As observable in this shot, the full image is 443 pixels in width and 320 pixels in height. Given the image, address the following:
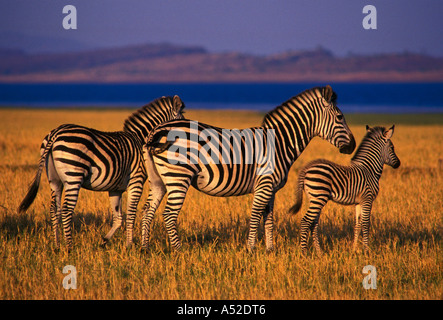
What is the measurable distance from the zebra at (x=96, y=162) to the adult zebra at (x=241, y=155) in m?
0.46

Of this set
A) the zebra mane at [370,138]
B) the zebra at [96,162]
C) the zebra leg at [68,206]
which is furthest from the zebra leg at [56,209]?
the zebra mane at [370,138]

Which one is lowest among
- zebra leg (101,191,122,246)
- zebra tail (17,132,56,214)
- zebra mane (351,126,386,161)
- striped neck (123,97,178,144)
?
zebra leg (101,191,122,246)

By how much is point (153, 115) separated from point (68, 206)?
2.25 meters

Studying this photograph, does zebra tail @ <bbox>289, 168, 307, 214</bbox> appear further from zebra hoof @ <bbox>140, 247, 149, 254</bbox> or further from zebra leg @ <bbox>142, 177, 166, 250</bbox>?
zebra hoof @ <bbox>140, 247, 149, 254</bbox>

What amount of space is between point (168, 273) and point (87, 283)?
1.17m

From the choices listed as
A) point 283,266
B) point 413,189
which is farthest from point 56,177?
point 413,189

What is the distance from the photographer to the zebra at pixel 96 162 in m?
8.46

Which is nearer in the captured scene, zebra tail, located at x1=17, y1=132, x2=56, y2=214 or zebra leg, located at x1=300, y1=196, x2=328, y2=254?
zebra tail, located at x1=17, y1=132, x2=56, y2=214

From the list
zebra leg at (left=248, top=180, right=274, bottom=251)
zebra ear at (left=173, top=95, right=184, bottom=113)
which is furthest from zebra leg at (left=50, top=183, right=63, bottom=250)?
zebra leg at (left=248, top=180, right=274, bottom=251)

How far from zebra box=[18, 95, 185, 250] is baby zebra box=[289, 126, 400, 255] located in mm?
2642

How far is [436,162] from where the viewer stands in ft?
68.0

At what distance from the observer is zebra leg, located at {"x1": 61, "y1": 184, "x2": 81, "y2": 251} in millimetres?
8492

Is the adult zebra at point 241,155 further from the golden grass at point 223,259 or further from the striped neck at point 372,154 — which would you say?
the golden grass at point 223,259
